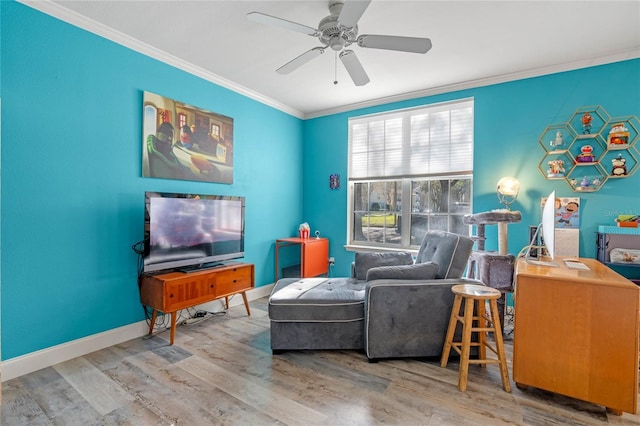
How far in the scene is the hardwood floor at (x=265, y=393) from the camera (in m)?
1.67

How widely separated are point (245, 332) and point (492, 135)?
3330 mm

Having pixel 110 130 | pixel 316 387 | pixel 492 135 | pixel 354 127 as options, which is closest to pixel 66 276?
pixel 110 130

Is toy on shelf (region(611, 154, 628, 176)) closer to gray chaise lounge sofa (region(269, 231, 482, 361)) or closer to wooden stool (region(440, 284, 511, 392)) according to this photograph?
gray chaise lounge sofa (region(269, 231, 482, 361))

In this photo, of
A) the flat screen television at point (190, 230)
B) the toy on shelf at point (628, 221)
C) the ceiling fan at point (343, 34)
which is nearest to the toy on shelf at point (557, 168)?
the toy on shelf at point (628, 221)

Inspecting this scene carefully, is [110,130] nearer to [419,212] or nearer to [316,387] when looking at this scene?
[316,387]

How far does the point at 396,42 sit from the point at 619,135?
240 centimetres

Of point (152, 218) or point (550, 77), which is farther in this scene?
point (550, 77)

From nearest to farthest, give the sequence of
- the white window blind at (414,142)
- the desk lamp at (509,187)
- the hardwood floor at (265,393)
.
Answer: the hardwood floor at (265,393), the desk lamp at (509,187), the white window blind at (414,142)

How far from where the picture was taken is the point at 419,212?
3902mm

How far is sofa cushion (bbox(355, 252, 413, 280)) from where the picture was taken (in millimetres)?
3021

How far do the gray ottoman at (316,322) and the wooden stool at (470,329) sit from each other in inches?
26.1

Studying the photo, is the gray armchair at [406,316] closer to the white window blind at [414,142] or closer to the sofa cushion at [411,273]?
the sofa cushion at [411,273]

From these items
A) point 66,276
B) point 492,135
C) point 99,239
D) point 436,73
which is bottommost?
point 66,276

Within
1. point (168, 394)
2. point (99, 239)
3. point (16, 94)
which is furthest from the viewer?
point (99, 239)
